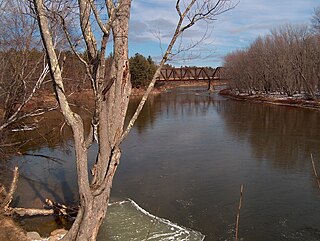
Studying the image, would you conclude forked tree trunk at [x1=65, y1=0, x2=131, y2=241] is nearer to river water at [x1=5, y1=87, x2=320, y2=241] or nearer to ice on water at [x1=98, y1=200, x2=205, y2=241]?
ice on water at [x1=98, y1=200, x2=205, y2=241]

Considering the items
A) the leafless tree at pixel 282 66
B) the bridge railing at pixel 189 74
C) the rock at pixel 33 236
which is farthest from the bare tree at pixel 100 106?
the bridge railing at pixel 189 74

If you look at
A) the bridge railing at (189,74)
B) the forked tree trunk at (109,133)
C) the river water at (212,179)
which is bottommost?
the river water at (212,179)

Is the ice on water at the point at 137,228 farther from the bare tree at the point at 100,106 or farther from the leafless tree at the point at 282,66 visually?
the leafless tree at the point at 282,66

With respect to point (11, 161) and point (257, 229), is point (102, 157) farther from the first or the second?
point (11, 161)

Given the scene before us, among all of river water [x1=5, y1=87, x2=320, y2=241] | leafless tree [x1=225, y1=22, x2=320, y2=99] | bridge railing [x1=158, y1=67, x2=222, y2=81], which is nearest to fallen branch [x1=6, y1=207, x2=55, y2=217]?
river water [x1=5, y1=87, x2=320, y2=241]

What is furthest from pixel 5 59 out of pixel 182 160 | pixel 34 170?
pixel 182 160

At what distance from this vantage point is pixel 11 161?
12719 millimetres

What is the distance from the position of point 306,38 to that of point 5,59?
34289 mm

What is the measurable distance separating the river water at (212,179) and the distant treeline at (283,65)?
19619 millimetres

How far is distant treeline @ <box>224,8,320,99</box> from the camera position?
34125 millimetres

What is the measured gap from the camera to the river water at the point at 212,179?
7410 mm

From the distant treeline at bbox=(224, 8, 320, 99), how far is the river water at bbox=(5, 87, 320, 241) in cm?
1962

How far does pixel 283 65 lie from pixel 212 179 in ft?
99.1

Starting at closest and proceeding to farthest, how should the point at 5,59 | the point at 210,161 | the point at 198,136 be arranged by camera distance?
the point at 5,59
the point at 210,161
the point at 198,136
